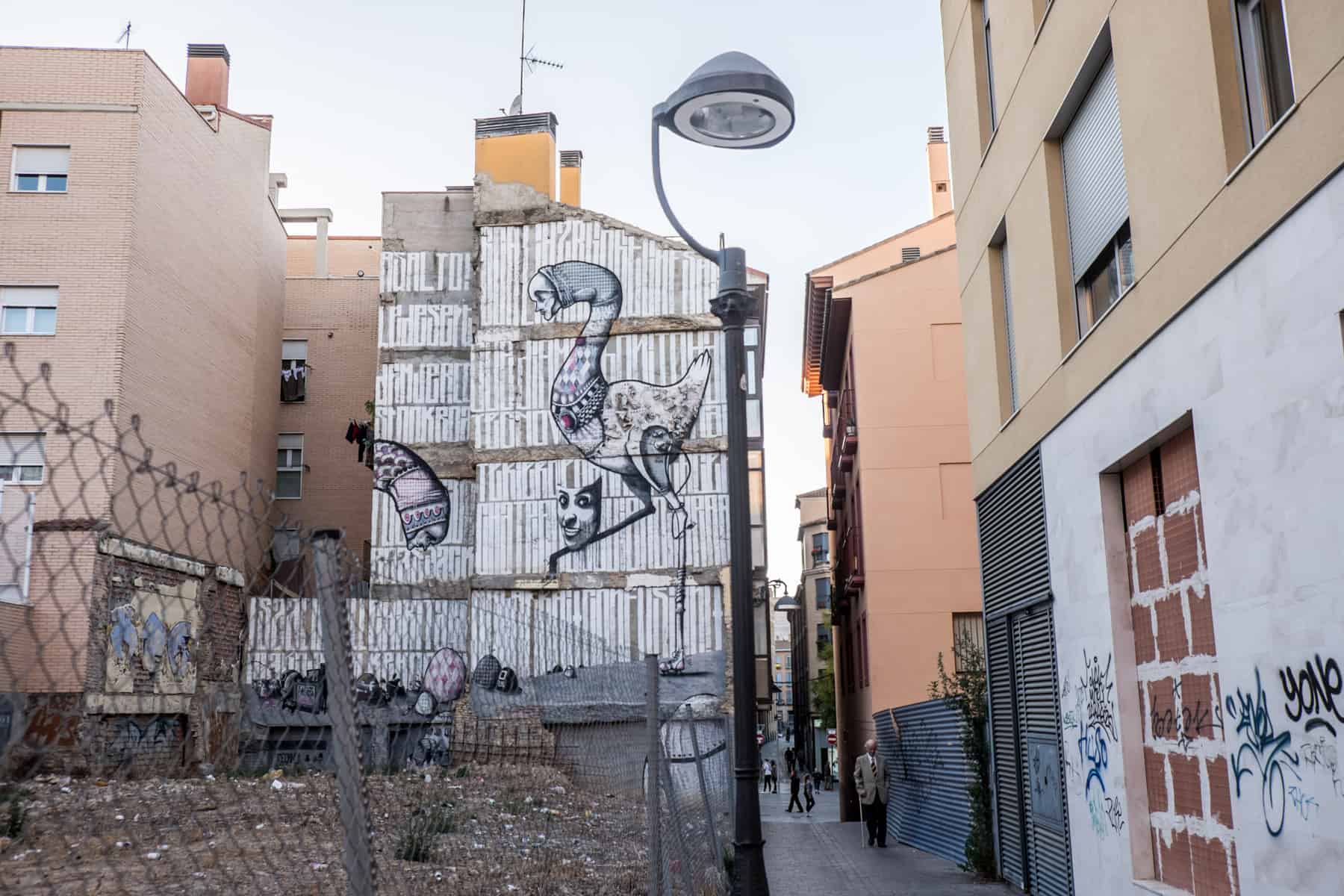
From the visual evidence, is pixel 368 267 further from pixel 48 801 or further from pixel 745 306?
pixel 48 801

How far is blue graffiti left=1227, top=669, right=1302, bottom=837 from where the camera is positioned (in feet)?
21.7

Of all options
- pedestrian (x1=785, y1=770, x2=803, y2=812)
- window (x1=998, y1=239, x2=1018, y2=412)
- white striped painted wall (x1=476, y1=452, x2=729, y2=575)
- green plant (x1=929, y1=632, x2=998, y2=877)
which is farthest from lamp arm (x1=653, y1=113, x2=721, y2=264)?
pedestrian (x1=785, y1=770, x2=803, y2=812)

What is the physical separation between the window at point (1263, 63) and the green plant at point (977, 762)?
28.9 ft

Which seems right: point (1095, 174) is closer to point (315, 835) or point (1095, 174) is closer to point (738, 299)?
point (738, 299)

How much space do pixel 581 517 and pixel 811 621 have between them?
2373 inches

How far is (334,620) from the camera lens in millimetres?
3367

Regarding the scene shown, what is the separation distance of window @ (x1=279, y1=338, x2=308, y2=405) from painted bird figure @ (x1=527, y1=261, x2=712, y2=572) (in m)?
11.5

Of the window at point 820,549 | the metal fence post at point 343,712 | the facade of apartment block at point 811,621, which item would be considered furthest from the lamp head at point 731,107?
the window at point 820,549

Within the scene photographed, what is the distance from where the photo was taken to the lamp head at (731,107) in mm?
8406

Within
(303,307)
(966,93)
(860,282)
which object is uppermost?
(303,307)

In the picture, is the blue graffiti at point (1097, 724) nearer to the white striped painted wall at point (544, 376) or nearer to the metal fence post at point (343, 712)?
the metal fence post at point (343, 712)

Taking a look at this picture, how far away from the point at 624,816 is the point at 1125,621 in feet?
13.7

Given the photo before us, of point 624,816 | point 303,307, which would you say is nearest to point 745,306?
point 624,816

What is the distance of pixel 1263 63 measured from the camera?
7.31m
